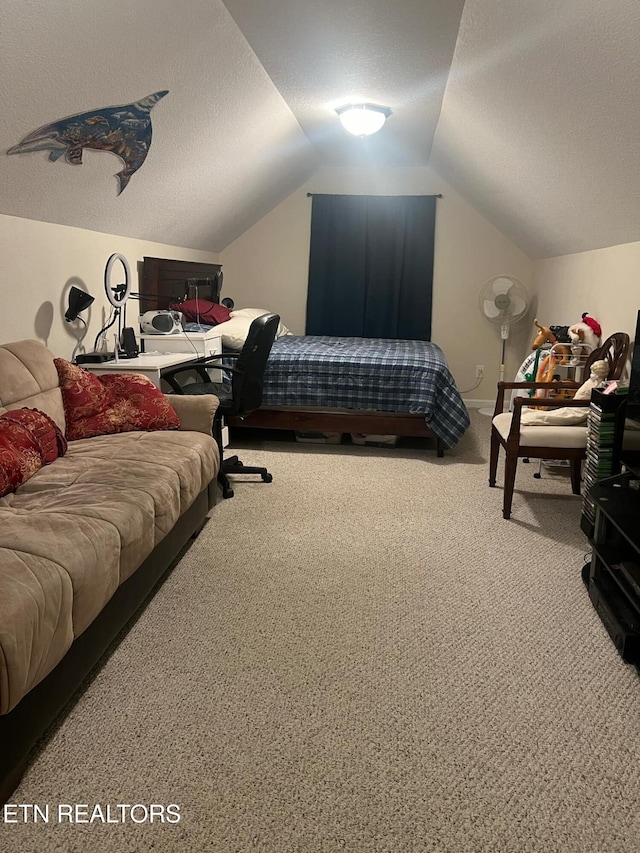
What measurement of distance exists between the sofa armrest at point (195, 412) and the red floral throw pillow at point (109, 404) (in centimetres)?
4

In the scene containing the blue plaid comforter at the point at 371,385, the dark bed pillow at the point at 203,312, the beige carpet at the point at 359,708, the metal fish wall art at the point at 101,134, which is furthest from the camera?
the dark bed pillow at the point at 203,312

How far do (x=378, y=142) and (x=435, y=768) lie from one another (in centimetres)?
454

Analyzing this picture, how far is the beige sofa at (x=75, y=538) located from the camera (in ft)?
4.67

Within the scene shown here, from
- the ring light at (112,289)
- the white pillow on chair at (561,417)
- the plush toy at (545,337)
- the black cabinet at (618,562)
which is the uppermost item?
the ring light at (112,289)

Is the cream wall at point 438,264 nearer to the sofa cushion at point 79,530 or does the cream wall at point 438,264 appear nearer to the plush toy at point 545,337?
the plush toy at point 545,337

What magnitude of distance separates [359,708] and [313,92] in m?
3.29

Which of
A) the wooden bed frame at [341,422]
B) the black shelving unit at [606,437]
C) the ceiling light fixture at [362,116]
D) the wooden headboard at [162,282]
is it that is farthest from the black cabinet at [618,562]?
the wooden headboard at [162,282]

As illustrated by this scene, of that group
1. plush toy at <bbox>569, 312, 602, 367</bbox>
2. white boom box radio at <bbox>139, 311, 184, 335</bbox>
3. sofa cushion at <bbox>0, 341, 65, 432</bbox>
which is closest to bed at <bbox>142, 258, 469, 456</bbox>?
white boom box radio at <bbox>139, 311, 184, 335</bbox>

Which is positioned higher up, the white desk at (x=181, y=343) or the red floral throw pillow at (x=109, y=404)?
the white desk at (x=181, y=343)

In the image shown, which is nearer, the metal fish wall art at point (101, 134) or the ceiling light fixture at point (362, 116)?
the metal fish wall art at point (101, 134)

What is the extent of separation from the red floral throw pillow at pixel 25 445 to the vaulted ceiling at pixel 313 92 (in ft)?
3.39

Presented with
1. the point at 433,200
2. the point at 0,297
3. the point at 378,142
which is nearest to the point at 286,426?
the point at 0,297

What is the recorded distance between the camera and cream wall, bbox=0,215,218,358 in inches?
114

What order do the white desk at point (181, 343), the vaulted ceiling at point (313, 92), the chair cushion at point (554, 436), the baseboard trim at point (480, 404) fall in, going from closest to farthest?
the vaulted ceiling at point (313, 92) < the chair cushion at point (554, 436) < the white desk at point (181, 343) < the baseboard trim at point (480, 404)
